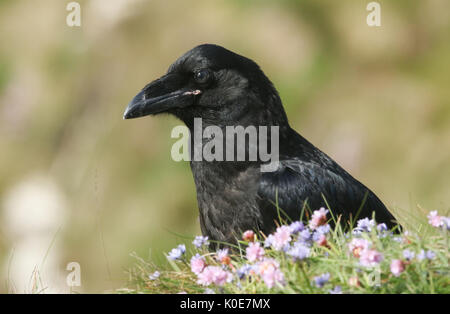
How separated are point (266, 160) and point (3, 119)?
693 cm

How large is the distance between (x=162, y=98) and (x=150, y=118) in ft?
15.5

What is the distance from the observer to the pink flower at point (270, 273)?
122 inches

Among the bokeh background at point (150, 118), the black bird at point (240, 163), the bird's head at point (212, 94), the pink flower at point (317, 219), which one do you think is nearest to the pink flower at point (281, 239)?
the pink flower at point (317, 219)

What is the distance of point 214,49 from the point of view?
520 cm

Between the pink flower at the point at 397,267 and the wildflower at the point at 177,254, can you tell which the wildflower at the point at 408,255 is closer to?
the pink flower at the point at 397,267

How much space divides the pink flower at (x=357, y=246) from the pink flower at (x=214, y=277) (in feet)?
1.89

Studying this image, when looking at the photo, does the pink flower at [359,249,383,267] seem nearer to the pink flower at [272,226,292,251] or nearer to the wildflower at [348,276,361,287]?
the wildflower at [348,276,361,287]

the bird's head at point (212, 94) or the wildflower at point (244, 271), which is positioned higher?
the bird's head at point (212, 94)

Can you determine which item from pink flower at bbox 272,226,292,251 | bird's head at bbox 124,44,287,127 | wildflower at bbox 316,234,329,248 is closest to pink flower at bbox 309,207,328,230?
wildflower at bbox 316,234,329,248

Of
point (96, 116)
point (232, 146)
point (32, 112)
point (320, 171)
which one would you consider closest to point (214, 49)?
point (232, 146)

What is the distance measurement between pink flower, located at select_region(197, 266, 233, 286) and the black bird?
4.71ft

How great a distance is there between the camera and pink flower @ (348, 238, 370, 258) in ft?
10.4

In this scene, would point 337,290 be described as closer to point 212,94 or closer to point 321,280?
point 321,280
